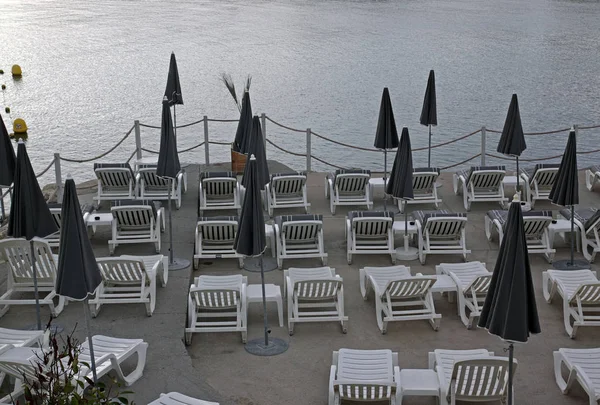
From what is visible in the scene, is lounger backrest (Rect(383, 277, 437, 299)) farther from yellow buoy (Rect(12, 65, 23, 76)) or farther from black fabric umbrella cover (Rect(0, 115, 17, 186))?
yellow buoy (Rect(12, 65, 23, 76))

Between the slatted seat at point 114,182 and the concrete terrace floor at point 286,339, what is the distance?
203 centimetres

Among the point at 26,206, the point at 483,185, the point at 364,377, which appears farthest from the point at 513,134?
the point at 26,206

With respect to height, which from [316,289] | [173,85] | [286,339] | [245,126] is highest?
[173,85]

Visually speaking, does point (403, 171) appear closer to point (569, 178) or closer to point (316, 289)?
point (569, 178)

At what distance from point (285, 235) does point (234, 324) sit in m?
2.60

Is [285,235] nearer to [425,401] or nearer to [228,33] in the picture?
[425,401]

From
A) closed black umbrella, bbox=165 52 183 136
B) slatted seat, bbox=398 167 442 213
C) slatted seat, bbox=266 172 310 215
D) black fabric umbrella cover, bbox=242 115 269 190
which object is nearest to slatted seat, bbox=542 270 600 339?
slatted seat, bbox=398 167 442 213

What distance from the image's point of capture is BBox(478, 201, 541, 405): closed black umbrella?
271 inches

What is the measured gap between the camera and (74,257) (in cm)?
748

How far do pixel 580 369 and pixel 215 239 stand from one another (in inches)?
225

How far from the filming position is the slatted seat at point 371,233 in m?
12.0

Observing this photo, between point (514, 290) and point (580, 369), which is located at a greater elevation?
point (514, 290)

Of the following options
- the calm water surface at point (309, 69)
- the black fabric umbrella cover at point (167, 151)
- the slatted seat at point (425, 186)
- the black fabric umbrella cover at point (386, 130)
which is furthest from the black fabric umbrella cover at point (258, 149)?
the calm water surface at point (309, 69)

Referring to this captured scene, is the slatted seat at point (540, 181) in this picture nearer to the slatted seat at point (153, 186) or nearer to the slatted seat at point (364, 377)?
the slatted seat at point (153, 186)
